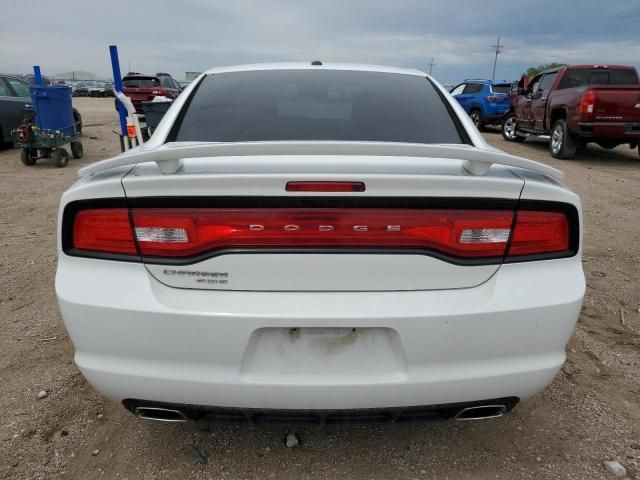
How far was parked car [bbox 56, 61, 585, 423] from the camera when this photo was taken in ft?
4.94

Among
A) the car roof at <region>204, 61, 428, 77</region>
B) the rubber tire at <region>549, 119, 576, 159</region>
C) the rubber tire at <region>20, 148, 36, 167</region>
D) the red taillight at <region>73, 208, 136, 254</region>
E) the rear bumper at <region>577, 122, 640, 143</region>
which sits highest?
the car roof at <region>204, 61, 428, 77</region>

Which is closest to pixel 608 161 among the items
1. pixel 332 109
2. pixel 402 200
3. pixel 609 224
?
pixel 609 224

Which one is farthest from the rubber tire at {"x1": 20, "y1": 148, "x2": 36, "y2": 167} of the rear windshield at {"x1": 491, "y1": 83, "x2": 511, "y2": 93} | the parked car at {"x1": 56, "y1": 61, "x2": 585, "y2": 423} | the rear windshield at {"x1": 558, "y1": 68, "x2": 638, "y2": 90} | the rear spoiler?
the rear windshield at {"x1": 491, "y1": 83, "x2": 511, "y2": 93}

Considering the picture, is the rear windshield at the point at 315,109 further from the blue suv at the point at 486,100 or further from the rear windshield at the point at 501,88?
the rear windshield at the point at 501,88

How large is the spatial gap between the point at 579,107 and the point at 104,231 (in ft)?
32.1

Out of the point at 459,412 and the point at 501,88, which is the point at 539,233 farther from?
the point at 501,88

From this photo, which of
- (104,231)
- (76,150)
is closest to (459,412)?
(104,231)

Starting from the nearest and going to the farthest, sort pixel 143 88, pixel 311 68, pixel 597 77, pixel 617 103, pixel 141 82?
pixel 311 68 → pixel 617 103 → pixel 597 77 → pixel 143 88 → pixel 141 82

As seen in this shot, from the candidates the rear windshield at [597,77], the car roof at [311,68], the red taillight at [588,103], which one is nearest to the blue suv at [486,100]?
the rear windshield at [597,77]

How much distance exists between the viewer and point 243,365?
154 cm

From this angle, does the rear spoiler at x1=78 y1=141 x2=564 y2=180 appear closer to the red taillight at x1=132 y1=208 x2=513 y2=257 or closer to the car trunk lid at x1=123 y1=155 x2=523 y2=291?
the car trunk lid at x1=123 y1=155 x2=523 y2=291

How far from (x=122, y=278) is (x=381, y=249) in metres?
0.85

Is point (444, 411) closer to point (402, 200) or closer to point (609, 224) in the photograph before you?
point (402, 200)

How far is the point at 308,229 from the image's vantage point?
59.4 inches
